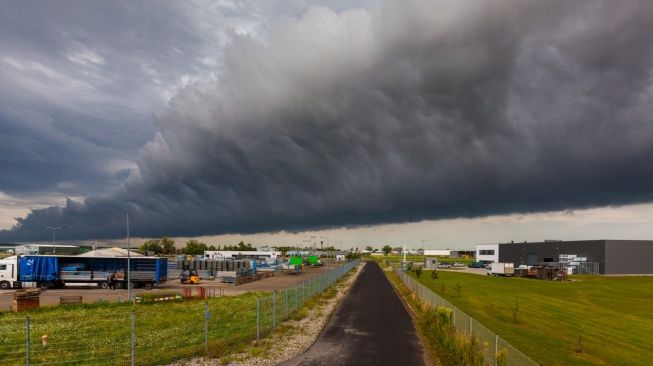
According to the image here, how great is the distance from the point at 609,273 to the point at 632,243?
11592 millimetres

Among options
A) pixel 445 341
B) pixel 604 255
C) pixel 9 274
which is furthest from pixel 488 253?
pixel 445 341

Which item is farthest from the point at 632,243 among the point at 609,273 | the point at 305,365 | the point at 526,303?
the point at 305,365

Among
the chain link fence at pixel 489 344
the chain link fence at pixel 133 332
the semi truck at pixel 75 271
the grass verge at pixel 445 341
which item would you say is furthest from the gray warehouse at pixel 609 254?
the semi truck at pixel 75 271

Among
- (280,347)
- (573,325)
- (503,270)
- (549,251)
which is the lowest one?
(503,270)

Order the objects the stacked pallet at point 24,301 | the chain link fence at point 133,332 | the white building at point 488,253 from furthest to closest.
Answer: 1. the white building at point 488,253
2. the stacked pallet at point 24,301
3. the chain link fence at point 133,332

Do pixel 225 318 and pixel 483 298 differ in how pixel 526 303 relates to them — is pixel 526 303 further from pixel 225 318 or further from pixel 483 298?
pixel 225 318

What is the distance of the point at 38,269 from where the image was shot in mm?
56562

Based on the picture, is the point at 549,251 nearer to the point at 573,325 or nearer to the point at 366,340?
the point at 573,325

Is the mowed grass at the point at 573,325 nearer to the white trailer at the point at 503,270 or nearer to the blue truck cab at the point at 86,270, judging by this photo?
the white trailer at the point at 503,270

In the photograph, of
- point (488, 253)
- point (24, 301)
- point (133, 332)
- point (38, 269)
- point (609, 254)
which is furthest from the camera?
point (488, 253)

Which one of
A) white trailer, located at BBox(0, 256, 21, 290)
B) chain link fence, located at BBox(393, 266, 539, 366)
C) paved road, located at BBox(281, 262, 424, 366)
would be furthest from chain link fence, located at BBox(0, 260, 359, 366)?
white trailer, located at BBox(0, 256, 21, 290)

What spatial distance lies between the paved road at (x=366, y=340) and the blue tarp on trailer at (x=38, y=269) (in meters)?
43.6

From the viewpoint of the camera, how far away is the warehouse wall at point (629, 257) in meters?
107

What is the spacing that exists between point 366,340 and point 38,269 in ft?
174
